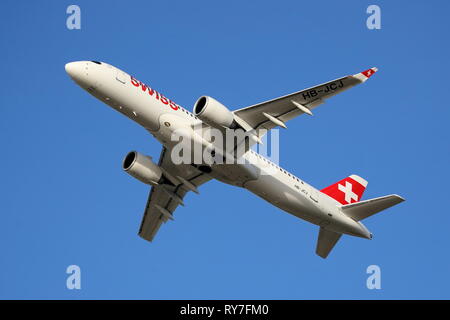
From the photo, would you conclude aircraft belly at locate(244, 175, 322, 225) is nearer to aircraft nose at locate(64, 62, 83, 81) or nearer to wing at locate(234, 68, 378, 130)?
wing at locate(234, 68, 378, 130)

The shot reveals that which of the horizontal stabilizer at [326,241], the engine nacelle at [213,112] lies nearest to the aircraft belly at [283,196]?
the horizontal stabilizer at [326,241]

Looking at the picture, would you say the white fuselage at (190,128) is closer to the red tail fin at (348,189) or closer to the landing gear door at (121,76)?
the landing gear door at (121,76)

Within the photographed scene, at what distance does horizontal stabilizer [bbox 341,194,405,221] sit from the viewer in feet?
139

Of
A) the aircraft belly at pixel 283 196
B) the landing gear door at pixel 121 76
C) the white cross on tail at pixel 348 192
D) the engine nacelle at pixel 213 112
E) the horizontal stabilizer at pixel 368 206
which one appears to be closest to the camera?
the engine nacelle at pixel 213 112

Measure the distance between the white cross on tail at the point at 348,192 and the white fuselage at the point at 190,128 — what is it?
6.60 ft

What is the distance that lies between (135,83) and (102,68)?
2.00 m

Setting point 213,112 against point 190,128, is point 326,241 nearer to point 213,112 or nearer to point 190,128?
point 190,128

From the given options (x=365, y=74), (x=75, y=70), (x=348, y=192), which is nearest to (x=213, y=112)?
(x=75, y=70)

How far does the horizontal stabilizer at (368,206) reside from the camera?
1672 inches

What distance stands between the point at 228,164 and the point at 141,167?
236 inches

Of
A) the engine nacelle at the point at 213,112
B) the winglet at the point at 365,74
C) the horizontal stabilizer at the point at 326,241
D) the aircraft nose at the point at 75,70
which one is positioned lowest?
the horizontal stabilizer at the point at 326,241

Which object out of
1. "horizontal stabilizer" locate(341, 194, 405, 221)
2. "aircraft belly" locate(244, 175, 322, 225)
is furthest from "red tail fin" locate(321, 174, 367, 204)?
"aircraft belly" locate(244, 175, 322, 225)

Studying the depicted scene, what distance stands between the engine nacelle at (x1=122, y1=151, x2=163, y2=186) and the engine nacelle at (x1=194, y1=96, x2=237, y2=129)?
22.9 ft

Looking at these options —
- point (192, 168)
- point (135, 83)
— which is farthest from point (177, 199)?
point (135, 83)
